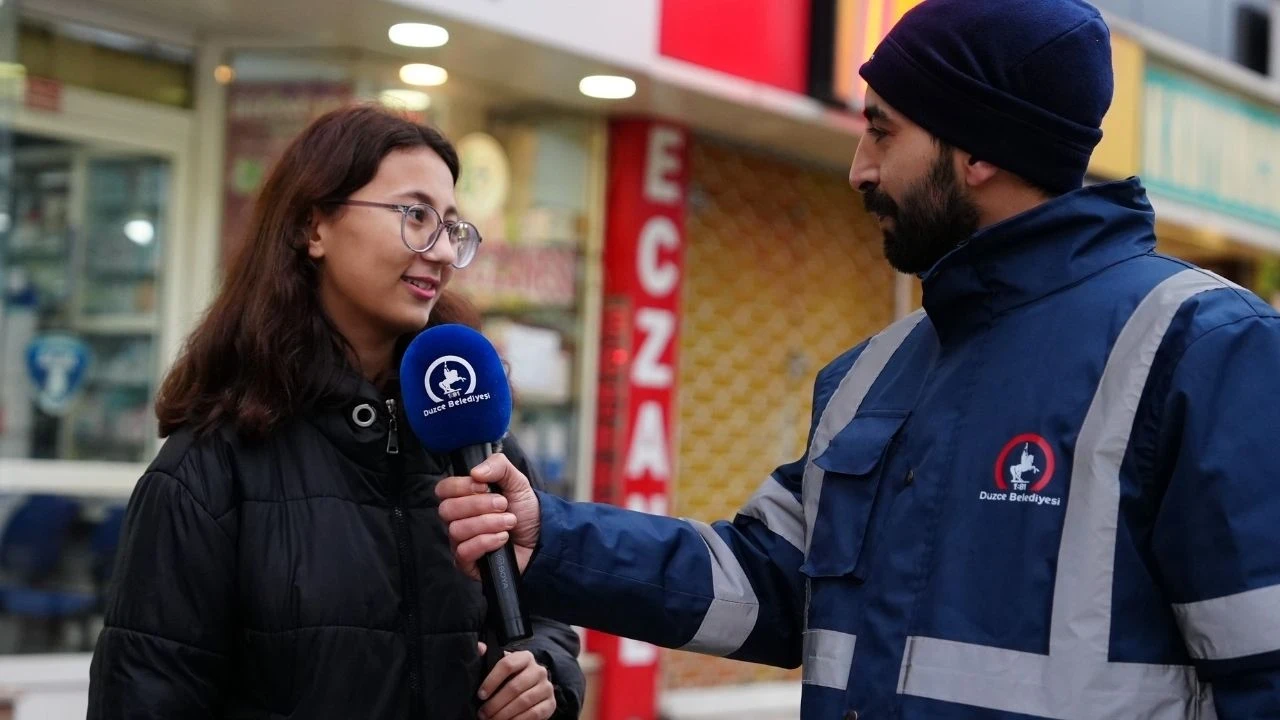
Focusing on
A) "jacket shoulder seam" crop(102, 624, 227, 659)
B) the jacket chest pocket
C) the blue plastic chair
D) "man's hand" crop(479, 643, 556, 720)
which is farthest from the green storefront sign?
"jacket shoulder seam" crop(102, 624, 227, 659)

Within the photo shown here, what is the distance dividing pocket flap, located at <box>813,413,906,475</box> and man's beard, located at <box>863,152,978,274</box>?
0.28 meters

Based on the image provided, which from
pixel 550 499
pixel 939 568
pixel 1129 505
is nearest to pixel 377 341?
pixel 550 499

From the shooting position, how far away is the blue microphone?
2533mm

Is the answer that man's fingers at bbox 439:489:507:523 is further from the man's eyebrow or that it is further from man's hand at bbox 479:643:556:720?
the man's eyebrow

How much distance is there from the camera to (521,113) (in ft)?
26.2

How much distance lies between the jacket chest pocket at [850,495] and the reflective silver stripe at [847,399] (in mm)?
36

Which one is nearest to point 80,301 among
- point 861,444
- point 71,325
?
point 71,325

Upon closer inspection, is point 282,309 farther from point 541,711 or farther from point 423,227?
point 541,711

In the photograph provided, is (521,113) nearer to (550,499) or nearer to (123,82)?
(123,82)

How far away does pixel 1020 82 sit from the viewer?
7.97ft

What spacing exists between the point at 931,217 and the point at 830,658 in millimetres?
771

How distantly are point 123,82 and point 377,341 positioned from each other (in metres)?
4.29

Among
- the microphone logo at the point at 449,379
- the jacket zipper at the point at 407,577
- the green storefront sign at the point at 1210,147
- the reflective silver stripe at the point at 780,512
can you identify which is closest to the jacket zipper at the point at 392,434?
the jacket zipper at the point at 407,577

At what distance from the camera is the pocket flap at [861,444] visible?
2.51 m
